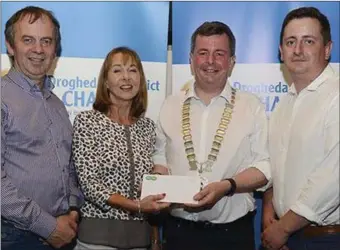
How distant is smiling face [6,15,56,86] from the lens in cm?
226

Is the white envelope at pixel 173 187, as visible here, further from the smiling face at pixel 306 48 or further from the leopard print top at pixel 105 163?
the smiling face at pixel 306 48

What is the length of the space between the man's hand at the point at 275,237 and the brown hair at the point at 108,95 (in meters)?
0.78

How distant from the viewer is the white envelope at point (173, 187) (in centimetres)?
215

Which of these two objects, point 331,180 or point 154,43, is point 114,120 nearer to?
point 154,43

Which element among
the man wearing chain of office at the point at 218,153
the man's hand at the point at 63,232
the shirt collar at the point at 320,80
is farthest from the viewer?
the man wearing chain of office at the point at 218,153

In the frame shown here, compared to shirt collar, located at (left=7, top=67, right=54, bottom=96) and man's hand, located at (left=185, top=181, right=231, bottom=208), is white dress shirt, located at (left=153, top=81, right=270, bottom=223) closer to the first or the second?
man's hand, located at (left=185, top=181, right=231, bottom=208)

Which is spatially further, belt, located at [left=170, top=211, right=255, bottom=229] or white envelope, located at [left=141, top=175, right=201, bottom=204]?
belt, located at [left=170, top=211, right=255, bottom=229]

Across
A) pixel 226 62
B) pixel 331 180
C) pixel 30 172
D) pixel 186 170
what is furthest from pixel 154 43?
pixel 331 180

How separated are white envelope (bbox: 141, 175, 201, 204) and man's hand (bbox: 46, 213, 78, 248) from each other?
1.12ft

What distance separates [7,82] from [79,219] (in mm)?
663

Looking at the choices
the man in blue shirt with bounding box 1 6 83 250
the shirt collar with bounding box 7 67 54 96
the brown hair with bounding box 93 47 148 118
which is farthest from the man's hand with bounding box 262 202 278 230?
the shirt collar with bounding box 7 67 54 96

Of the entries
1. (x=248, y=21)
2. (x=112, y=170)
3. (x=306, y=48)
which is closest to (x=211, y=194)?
(x=112, y=170)

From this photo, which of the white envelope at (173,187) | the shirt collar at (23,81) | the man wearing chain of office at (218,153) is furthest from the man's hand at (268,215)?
the shirt collar at (23,81)

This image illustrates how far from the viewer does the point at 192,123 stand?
7.91ft
